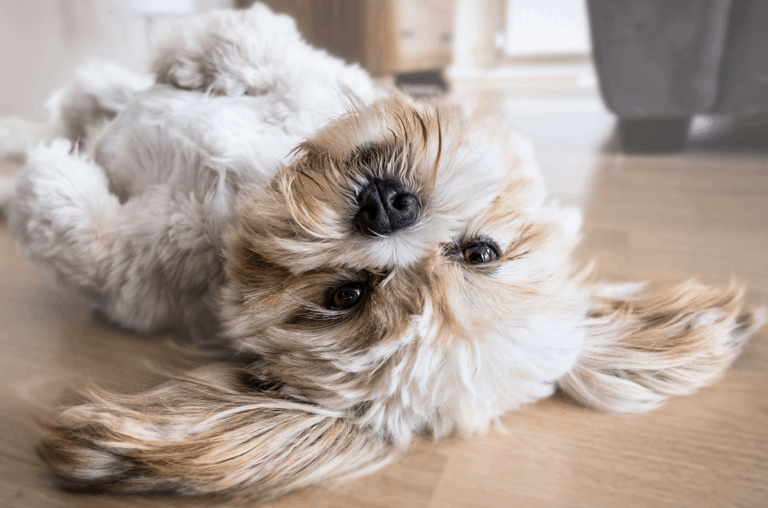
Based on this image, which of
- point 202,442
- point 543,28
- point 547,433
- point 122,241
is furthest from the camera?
point 543,28

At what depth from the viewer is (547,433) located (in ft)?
3.71

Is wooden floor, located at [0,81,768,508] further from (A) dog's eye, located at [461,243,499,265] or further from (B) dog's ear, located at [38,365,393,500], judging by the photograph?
(A) dog's eye, located at [461,243,499,265]

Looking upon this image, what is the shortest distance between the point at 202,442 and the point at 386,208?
0.44 meters

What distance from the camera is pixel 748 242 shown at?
197cm

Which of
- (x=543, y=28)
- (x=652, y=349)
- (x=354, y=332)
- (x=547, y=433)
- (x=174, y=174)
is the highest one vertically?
(x=174, y=174)

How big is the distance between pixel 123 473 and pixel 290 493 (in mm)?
258

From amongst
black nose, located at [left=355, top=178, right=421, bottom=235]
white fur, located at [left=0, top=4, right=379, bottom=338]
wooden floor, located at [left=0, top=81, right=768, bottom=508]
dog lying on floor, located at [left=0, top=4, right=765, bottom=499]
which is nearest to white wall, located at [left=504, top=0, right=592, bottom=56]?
wooden floor, located at [left=0, top=81, right=768, bottom=508]

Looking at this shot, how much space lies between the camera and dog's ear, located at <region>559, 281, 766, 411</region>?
1.13 metres

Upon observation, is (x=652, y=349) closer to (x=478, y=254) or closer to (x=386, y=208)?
(x=478, y=254)

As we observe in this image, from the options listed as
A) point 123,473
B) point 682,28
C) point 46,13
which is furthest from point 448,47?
point 123,473

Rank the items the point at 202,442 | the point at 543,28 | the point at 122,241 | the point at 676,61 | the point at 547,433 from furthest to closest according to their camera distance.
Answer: the point at 543,28 → the point at 676,61 → the point at 122,241 → the point at 547,433 → the point at 202,442

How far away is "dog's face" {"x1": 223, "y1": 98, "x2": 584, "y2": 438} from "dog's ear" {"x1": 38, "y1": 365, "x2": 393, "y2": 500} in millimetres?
66

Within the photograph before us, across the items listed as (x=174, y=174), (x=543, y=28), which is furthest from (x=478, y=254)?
(x=543, y=28)

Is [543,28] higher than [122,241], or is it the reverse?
[122,241]
